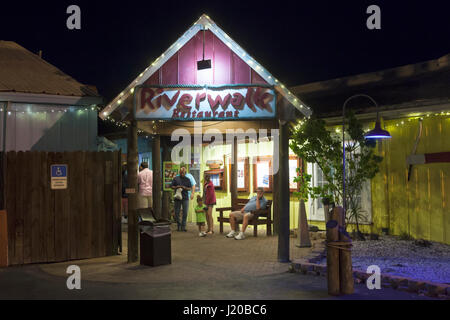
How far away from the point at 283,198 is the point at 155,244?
2687mm

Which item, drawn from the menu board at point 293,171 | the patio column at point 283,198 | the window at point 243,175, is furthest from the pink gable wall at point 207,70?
the window at point 243,175

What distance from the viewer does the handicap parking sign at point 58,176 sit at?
10.1 m

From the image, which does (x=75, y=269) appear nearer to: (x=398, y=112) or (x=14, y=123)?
(x=14, y=123)

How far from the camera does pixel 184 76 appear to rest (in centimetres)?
1030

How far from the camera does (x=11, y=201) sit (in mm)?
9703

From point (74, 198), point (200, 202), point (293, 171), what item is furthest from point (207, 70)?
point (293, 171)

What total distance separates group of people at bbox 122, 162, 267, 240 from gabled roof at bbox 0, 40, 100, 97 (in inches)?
117

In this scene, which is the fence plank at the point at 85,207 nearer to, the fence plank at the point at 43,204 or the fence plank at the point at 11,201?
the fence plank at the point at 43,204

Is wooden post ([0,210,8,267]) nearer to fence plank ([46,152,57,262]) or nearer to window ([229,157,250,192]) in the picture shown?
fence plank ([46,152,57,262])

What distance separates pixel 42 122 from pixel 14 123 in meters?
0.72

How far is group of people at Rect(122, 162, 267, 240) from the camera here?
13.3 m

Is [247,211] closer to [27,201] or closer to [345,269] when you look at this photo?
[27,201]
